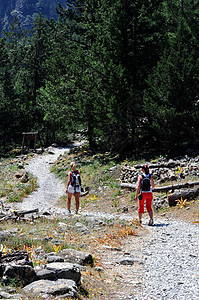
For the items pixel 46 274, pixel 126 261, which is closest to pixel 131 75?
pixel 126 261

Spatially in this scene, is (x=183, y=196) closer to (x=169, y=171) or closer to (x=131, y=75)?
(x=169, y=171)

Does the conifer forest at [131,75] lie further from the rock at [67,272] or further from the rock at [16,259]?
the rock at [16,259]

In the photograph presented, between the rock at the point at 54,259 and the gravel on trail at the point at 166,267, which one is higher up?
the rock at the point at 54,259

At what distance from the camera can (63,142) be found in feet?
135

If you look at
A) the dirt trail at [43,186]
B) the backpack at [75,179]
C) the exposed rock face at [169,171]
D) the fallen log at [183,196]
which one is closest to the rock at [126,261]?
the backpack at [75,179]

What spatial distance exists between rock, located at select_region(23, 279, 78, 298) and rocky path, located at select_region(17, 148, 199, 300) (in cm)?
83

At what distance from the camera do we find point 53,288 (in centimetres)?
482

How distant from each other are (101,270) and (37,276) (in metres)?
1.59

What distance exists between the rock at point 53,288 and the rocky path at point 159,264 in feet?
2.73

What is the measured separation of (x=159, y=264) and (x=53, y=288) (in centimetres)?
286

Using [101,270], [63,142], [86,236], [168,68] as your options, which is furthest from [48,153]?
[101,270]

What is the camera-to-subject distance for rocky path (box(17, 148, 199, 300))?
5.47 m

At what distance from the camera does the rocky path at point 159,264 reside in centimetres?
547

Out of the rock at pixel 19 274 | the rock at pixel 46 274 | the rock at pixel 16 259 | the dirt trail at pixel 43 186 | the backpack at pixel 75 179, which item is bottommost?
the dirt trail at pixel 43 186
